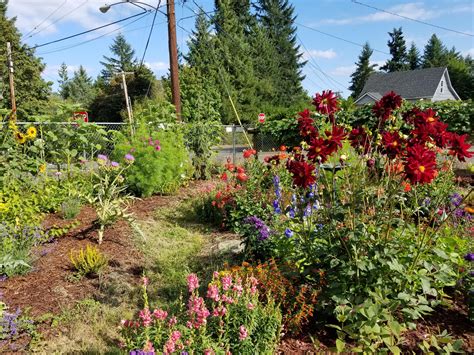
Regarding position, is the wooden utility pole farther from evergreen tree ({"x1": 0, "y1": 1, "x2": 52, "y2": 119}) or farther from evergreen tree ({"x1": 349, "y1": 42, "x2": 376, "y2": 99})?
evergreen tree ({"x1": 349, "y1": 42, "x2": 376, "y2": 99})

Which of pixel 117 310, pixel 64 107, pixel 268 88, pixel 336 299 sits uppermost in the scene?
pixel 268 88

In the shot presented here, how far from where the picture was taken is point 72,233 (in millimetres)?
4355

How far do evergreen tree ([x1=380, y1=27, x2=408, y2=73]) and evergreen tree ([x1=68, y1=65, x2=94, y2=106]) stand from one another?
46167mm

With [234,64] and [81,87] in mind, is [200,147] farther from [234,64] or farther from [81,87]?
[81,87]

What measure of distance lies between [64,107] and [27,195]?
1861mm

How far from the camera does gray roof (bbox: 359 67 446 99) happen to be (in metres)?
38.5

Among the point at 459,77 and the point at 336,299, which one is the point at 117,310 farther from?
the point at 459,77

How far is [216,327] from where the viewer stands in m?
2.07

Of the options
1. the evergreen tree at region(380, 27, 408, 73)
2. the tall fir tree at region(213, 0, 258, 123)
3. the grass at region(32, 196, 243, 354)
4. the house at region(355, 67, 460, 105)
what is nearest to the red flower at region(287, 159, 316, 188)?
the grass at region(32, 196, 243, 354)

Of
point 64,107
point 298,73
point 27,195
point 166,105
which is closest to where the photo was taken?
point 27,195

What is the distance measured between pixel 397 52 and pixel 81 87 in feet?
168

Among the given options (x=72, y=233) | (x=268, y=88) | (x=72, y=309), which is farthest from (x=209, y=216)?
(x=268, y=88)

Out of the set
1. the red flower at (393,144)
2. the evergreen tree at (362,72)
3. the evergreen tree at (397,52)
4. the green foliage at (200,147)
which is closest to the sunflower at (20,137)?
the green foliage at (200,147)

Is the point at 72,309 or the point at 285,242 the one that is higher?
the point at 285,242
